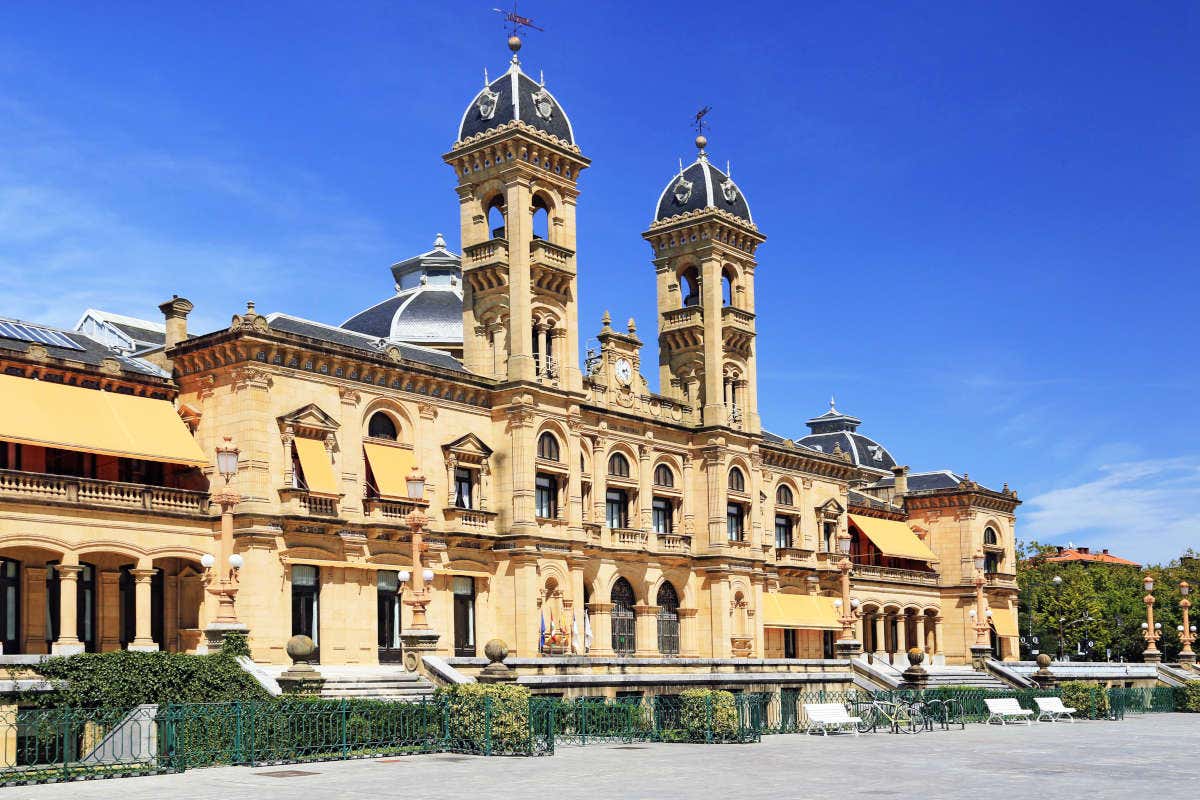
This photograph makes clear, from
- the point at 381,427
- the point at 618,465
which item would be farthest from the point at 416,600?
the point at 618,465

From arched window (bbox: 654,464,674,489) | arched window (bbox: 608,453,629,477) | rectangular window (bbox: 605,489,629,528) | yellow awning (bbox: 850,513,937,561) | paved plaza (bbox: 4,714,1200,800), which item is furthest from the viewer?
yellow awning (bbox: 850,513,937,561)

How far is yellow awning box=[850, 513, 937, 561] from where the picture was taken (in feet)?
246

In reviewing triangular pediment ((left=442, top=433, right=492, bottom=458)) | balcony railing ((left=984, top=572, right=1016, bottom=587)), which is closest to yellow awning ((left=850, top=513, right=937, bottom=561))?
balcony railing ((left=984, top=572, right=1016, bottom=587))

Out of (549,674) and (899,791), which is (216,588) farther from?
(899,791)

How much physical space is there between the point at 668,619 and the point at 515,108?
23017mm

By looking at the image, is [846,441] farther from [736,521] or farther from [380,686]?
[380,686]

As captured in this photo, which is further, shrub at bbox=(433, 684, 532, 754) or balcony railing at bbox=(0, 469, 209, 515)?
balcony railing at bbox=(0, 469, 209, 515)

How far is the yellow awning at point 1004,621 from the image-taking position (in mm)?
80562

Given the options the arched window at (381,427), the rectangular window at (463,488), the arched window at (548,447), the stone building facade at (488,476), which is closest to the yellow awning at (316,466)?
the stone building facade at (488,476)

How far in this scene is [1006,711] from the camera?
44625 mm

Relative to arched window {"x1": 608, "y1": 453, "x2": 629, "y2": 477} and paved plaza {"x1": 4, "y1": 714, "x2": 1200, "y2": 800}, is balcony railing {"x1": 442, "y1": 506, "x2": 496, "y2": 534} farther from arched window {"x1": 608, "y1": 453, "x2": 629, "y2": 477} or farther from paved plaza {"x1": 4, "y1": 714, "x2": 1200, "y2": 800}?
paved plaza {"x1": 4, "y1": 714, "x2": 1200, "y2": 800}

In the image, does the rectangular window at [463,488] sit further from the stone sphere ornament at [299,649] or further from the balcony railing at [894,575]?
the balcony railing at [894,575]

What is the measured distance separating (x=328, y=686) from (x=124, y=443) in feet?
34.2

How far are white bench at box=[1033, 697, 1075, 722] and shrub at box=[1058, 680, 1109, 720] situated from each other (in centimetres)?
66
